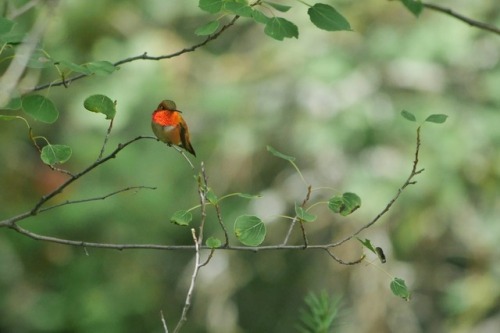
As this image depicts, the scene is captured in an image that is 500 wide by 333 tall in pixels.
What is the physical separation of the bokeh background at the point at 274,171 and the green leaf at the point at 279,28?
202 centimetres

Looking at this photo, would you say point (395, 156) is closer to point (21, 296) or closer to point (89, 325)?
point (89, 325)

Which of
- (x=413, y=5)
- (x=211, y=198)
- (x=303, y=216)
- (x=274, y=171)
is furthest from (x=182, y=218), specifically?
(x=274, y=171)

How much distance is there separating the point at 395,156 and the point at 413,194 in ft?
0.82

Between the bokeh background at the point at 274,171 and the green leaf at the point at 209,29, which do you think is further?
the bokeh background at the point at 274,171

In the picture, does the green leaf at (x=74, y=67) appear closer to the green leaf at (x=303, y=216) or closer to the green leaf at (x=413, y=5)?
the green leaf at (x=303, y=216)

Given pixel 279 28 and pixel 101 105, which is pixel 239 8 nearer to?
pixel 279 28

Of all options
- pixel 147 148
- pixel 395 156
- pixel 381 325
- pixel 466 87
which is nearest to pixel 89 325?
pixel 147 148

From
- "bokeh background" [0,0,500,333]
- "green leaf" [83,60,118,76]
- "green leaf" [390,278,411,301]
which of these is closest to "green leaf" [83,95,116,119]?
"green leaf" [83,60,118,76]

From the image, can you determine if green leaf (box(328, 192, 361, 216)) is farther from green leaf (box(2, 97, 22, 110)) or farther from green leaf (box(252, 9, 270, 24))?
green leaf (box(2, 97, 22, 110))

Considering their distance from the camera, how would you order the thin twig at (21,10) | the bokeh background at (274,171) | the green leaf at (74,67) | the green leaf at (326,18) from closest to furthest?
the green leaf at (74,67) < the green leaf at (326,18) < the thin twig at (21,10) < the bokeh background at (274,171)

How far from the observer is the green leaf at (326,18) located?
4.17 feet

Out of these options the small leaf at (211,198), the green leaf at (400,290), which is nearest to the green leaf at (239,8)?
the small leaf at (211,198)

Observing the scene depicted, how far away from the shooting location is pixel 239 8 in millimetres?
1209

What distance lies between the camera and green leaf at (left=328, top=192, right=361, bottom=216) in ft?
4.19
